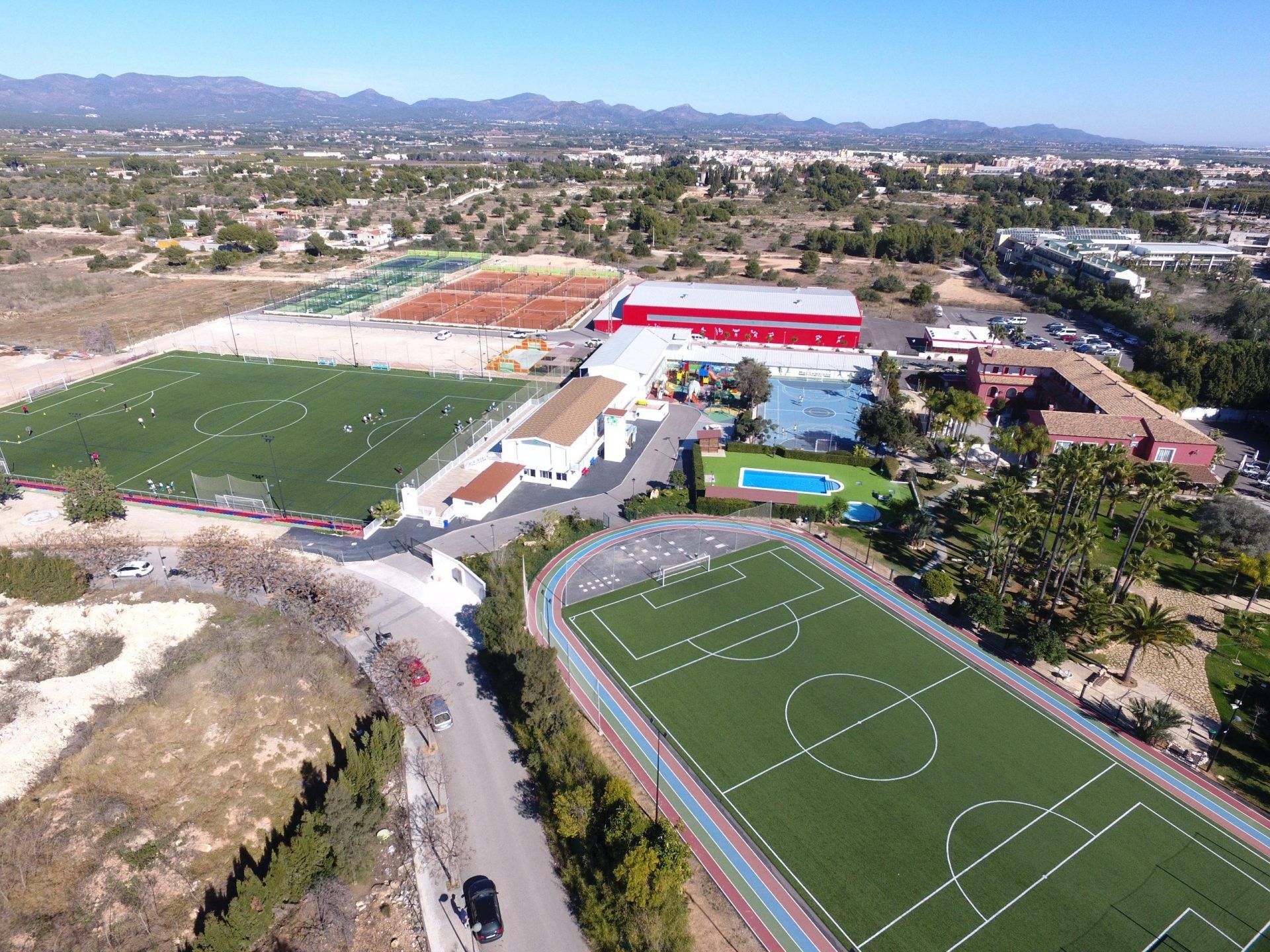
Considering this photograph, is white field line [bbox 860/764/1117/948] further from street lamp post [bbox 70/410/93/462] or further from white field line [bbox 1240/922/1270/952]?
street lamp post [bbox 70/410/93/462]

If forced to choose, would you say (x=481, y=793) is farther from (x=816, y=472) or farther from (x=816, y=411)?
(x=816, y=411)

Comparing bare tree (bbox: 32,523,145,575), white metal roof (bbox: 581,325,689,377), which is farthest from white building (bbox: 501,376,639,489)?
bare tree (bbox: 32,523,145,575)

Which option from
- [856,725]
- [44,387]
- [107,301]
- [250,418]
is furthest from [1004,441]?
[107,301]

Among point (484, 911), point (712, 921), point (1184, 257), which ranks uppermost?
point (1184, 257)

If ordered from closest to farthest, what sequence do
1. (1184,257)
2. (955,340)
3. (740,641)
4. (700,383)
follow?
1. (740,641)
2. (700,383)
3. (955,340)
4. (1184,257)

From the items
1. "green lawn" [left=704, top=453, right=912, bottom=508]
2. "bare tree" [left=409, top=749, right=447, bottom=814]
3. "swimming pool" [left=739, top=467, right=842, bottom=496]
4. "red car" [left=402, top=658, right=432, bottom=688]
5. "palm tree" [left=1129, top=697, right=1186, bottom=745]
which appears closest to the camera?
"bare tree" [left=409, top=749, right=447, bottom=814]

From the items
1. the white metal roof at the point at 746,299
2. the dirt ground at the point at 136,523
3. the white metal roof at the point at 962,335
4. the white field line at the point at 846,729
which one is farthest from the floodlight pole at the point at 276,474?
the white metal roof at the point at 962,335
